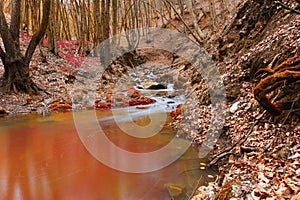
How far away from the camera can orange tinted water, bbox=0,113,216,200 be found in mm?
3816

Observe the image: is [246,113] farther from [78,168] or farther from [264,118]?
[78,168]

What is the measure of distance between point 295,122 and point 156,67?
21.8m

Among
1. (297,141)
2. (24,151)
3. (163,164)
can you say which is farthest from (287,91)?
(24,151)

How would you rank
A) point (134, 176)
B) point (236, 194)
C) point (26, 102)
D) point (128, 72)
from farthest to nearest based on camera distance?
point (128, 72) < point (26, 102) < point (134, 176) < point (236, 194)

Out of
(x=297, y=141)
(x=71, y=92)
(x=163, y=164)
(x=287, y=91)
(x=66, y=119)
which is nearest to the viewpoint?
(x=297, y=141)

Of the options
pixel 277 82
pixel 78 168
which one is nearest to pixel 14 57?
pixel 78 168

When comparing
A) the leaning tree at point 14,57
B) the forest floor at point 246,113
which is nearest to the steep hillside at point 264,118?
the forest floor at point 246,113

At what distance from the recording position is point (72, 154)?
5.43m

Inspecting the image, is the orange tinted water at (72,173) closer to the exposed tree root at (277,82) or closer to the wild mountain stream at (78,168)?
the wild mountain stream at (78,168)

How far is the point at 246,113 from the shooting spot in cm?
513

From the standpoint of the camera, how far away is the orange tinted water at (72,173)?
3816mm

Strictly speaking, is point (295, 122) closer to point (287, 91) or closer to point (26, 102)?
point (287, 91)

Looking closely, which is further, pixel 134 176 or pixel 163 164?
pixel 163 164

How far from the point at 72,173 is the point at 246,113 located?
3690 mm
